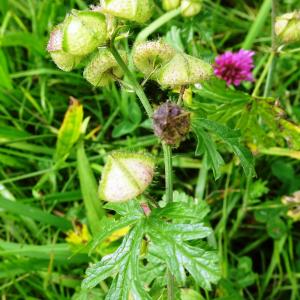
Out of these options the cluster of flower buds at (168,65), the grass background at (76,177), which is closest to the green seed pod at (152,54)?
the cluster of flower buds at (168,65)

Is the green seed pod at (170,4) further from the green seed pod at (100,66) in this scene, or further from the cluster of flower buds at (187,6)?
the green seed pod at (100,66)

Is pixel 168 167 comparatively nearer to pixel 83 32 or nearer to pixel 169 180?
pixel 169 180

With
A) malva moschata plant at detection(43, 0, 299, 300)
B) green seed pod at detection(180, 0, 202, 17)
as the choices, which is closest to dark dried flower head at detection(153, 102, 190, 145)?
malva moschata plant at detection(43, 0, 299, 300)

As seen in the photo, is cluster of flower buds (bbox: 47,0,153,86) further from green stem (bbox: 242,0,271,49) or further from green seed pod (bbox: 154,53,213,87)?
green stem (bbox: 242,0,271,49)

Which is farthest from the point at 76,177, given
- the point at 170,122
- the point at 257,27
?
the point at 170,122

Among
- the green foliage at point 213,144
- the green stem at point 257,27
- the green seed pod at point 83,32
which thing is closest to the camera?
the green seed pod at point 83,32

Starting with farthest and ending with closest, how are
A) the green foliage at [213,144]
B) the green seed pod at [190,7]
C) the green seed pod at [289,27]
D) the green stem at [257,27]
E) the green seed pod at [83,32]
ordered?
the green stem at [257,27] < the green seed pod at [190,7] < the green seed pod at [289,27] < the green foliage at [213,144] < the green seed pod at [83,32]
